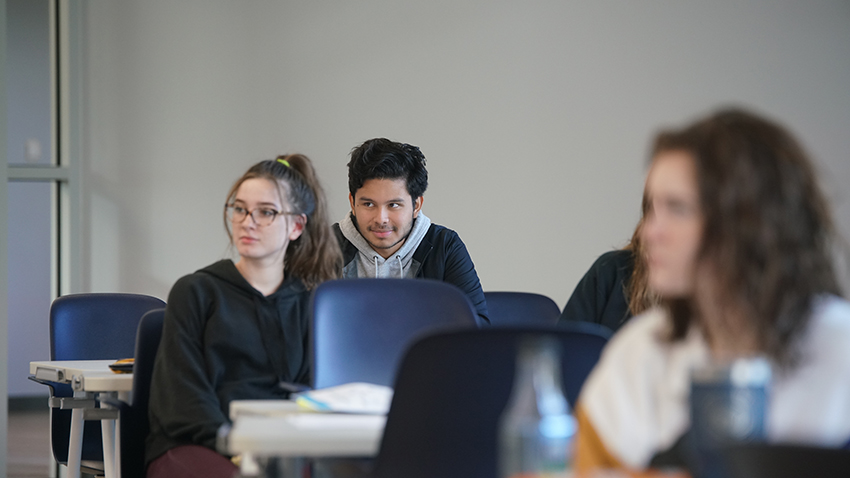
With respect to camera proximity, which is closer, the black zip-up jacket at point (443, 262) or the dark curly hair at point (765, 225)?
the dark curly hair at point (765, 225)

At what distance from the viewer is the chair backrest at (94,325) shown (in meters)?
3.50

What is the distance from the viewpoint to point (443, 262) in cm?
319

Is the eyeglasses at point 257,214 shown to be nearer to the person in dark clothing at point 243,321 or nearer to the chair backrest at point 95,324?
the person in dark clothing at point 243,321

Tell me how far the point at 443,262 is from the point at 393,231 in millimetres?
231

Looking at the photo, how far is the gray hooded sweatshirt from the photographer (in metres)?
3.13

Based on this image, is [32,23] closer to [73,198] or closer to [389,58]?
[73,198]

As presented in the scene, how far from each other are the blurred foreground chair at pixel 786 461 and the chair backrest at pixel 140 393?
201 centimetres

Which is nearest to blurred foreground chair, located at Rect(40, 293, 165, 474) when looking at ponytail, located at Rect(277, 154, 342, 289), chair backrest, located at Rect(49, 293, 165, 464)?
chair backrest, located at Rect(49, 293, 165, 464)

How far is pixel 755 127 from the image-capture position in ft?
3.81

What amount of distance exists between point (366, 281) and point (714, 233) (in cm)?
126

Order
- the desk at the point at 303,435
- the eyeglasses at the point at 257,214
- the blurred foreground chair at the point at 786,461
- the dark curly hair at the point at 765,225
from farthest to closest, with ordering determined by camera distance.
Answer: the eyeglasses at the point at 257,214
the desk at the point at 303,435
the dark curly hair at the point at 765,225
the blurred foreground chair at the point at 786,461

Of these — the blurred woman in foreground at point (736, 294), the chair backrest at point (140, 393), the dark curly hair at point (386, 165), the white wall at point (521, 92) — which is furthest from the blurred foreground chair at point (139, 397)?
the white wall at point (521, 92)

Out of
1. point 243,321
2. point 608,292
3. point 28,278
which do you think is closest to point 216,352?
point 243,321

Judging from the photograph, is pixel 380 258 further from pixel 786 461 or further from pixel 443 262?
pixel 786 461
